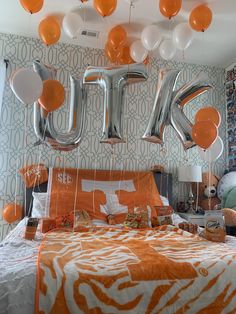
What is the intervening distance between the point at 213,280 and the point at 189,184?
2258mm

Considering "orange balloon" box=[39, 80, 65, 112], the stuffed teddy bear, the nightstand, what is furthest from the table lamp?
"orange balloon" box=[39, 80, 65, 112]

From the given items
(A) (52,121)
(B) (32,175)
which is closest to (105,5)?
(A) (52,121)

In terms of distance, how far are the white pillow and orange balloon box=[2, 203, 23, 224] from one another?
239 millimetres

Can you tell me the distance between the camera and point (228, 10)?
2549mm

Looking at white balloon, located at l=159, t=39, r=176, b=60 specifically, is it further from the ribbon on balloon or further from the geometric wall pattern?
the geometric wall pattern

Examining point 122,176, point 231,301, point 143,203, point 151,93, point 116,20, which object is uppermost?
point 116,20

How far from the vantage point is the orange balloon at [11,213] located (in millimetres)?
2777

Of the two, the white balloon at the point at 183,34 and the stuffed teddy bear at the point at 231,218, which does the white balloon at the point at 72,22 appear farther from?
the stuffed teddy bear at the point at 231,218

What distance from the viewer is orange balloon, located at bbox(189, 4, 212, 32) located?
7.80ft

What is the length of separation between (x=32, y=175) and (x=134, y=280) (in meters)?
1.99

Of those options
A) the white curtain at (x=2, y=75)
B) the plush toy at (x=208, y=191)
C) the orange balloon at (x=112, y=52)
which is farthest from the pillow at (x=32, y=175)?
the plush toy at (x=208, y=191)

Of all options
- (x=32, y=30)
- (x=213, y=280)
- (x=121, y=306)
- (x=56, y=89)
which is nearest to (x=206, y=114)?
(x=56, y=89)

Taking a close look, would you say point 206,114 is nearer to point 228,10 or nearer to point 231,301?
point 228,10

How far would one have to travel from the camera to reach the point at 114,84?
214cm
